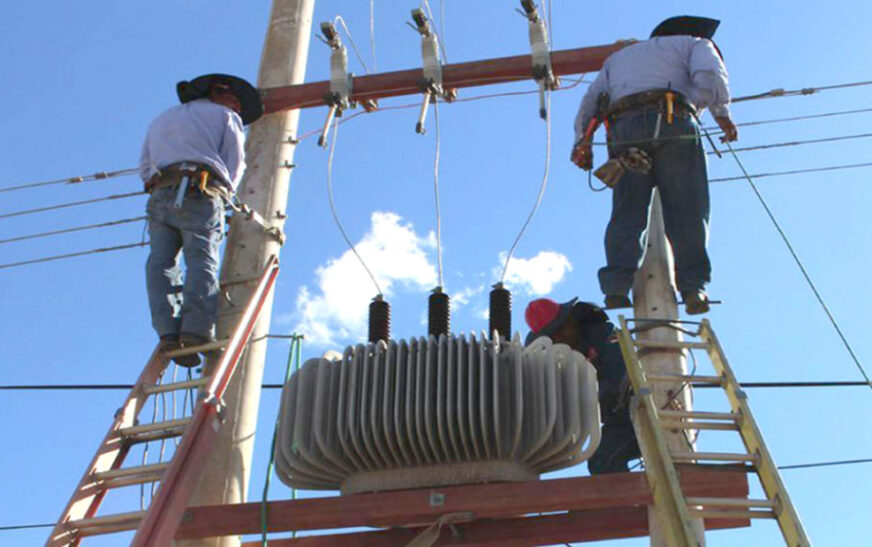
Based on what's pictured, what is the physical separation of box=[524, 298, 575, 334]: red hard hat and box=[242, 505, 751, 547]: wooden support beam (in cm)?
155

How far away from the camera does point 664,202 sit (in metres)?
6.04

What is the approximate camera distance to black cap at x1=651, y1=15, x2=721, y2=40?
22.0 feet

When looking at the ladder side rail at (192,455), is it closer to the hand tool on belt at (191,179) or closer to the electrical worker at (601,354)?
the hand tool on belt at (191,179)

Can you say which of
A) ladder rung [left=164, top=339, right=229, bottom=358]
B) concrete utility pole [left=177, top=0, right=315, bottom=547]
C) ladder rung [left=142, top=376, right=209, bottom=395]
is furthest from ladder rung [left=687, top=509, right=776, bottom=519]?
ladder rung [left=164, top=339, right=229, bottom=358]

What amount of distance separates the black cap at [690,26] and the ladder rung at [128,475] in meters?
3.81

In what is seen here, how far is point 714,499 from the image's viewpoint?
4.28 m

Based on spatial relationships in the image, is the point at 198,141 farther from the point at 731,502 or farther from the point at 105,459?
the point at 731,502

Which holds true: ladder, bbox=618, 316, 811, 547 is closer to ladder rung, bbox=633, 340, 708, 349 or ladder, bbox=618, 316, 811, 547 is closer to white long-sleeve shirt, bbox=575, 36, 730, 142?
ladder rung, bbox=633, 340, 708, 349

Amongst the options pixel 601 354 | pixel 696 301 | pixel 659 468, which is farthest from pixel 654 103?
pixel 659 468

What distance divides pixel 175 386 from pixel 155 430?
0.94ft

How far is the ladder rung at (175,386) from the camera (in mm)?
5598

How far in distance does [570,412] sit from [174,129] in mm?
2922

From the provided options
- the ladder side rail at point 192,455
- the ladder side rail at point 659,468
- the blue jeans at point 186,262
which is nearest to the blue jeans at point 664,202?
the ladder side rail at point 659,468

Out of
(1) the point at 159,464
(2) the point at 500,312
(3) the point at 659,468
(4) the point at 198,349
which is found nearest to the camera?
(3) the point at 659,468
